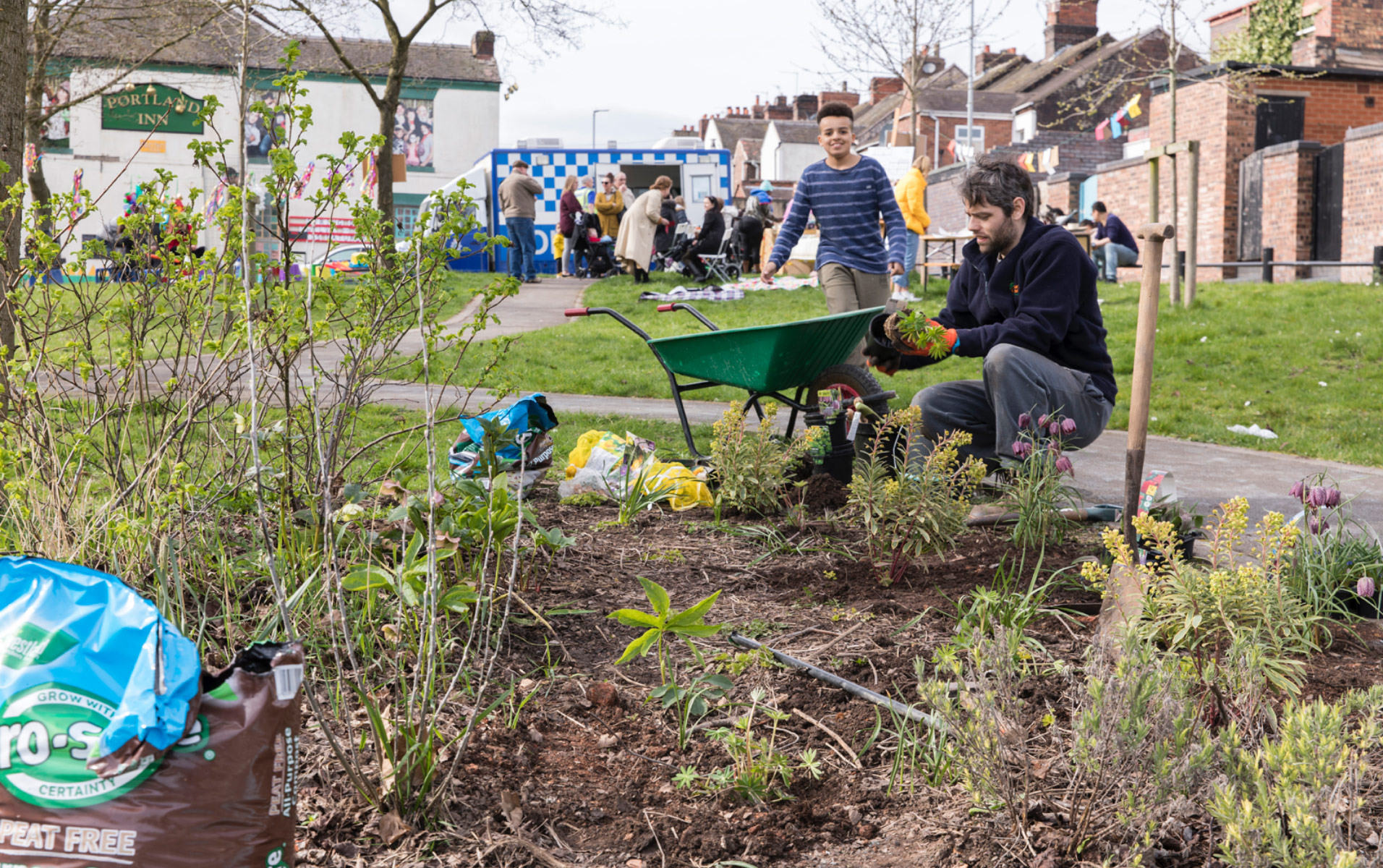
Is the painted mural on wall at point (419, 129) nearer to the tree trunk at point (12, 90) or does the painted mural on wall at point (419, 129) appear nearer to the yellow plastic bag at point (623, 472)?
the tree trunk at point (12, 90)

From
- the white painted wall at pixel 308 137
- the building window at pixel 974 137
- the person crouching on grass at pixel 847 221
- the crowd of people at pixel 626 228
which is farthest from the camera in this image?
the building window at pixel 974 137

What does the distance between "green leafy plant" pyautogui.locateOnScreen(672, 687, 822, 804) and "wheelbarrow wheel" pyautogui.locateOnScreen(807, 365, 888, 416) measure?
2.53m

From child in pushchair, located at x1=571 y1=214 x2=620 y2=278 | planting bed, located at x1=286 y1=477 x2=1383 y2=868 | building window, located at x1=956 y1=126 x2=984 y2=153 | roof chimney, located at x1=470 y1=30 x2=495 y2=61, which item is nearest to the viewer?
planting bed, located at x1=286 y1=477 x2=1383 y2=868

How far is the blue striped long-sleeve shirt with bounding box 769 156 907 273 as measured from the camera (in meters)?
6.12

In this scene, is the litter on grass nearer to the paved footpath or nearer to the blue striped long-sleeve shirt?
the paved footpath

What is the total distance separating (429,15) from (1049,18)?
39.8 meters

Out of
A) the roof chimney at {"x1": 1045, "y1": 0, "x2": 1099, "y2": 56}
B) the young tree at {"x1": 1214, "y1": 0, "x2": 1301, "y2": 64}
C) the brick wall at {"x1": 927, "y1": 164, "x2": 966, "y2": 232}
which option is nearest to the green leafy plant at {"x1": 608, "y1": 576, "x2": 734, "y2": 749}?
the brick wall at {"x1": 927, "y1": 164, "x2": 966, "y2": 232}

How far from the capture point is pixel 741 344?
4.27m

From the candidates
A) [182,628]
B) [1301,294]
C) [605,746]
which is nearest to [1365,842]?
[605,746]

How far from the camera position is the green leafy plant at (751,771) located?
1.97m

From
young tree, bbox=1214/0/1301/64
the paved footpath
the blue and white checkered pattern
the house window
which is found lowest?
A: the paved footpath

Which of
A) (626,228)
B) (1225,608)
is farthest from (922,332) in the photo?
(626,228)

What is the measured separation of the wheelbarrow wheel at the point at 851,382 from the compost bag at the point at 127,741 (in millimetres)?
3248

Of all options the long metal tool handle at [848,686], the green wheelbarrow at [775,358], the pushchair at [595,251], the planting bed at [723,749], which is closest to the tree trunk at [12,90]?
the green wheelbarrow at [775,358]
